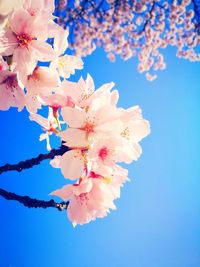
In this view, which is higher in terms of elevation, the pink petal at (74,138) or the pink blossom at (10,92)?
the pink blossom at (10,92)

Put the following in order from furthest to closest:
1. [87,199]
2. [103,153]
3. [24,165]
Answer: [24,165] < [87,199] < [103,153]

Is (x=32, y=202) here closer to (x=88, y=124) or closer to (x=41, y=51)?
(x=88, y=124)

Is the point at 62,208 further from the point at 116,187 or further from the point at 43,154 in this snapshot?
the point at 116,187

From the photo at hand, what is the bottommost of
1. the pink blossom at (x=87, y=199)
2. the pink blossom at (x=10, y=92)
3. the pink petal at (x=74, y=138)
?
the pink blossom at (x=87, y=199)

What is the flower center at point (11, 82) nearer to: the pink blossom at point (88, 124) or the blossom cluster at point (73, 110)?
A: the blossom cluster at point (73, 110)

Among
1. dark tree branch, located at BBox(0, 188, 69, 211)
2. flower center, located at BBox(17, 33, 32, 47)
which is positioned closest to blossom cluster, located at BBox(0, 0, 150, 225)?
flower center, located at BBox(17, 33, 32, 47)

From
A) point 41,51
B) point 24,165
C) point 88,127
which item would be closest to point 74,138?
point 88,127

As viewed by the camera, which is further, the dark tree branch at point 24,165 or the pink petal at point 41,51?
the dark tree branch at point 24,165

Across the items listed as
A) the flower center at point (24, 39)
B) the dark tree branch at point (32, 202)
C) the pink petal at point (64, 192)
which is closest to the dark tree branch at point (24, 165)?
the dark tree branch at point (32, 202)
